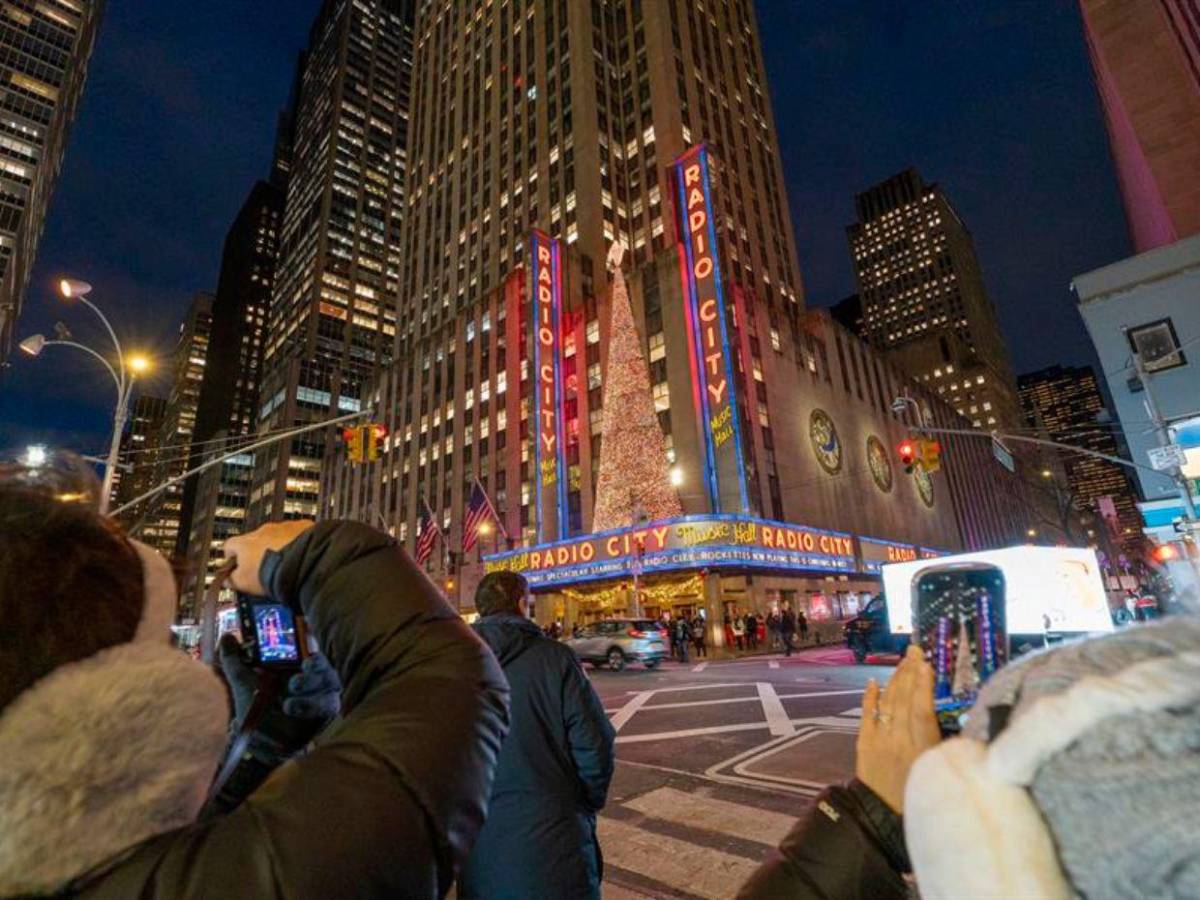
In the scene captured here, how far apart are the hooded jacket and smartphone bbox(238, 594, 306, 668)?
1.09 m

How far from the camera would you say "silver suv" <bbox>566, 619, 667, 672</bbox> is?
20.3m

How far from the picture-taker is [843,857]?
112 cm

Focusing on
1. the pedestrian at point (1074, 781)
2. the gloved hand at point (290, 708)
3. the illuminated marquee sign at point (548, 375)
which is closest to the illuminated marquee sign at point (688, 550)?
the illuminated marquee sign at point (548, 375)

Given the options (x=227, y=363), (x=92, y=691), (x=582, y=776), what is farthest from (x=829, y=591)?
(x=227, y=363)

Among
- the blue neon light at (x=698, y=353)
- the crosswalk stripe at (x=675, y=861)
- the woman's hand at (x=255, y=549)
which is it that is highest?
the blue neon light at (x=698, y=353)

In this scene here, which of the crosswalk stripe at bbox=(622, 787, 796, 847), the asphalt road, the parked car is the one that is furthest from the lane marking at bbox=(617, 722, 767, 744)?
the parked car

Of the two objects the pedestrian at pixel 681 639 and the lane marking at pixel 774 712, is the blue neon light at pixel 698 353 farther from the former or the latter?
the lane marking at pixel 774 712

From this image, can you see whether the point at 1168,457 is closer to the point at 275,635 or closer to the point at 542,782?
the point at 542,782

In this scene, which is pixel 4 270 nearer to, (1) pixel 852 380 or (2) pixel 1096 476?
(1) pixel 852 380

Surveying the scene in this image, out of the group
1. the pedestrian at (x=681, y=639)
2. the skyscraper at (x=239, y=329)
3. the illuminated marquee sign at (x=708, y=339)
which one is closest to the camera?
the pedestrian at (x=681, y=639)

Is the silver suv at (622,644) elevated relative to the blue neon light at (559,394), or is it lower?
lower

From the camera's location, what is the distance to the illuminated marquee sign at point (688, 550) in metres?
28.6

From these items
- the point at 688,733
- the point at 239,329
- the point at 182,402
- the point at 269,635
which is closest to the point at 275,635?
the point at 269,635

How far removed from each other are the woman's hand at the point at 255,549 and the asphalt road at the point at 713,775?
395 cm
